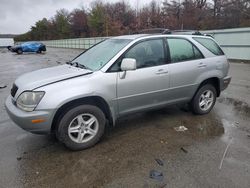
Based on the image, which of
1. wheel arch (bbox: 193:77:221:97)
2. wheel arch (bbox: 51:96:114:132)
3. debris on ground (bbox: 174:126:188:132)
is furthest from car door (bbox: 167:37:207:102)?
wheel arch (bbox: 51:96:114:132)

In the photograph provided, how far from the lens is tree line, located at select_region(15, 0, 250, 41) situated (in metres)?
26.1

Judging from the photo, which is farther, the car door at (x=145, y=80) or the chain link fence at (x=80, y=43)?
the chain link fence at (x=80, y=43)

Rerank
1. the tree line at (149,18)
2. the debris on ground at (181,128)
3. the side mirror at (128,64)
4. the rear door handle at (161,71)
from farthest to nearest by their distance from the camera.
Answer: the tree line at (149,18)
the debris on ground at (181,128)
the rear door handle at (161,71)
the side mirror at (128,64)

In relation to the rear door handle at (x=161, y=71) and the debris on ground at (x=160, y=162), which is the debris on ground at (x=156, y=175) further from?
the rear door handle at (x=161, y=71)

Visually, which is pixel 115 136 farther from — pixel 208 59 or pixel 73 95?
pixel 208 59

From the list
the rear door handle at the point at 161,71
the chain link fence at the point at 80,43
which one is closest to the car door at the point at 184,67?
the rear door handle at the point at 161,71

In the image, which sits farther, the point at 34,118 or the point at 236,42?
the point at 236,42

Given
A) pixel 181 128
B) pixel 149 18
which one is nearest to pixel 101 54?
pixel 181 128

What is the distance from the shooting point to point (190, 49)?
4.23m

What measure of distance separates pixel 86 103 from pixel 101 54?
1081 millimetres

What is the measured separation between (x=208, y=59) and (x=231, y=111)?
4.73ft

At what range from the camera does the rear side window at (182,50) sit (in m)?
3.98

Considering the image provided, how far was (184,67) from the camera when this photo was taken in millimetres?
4027

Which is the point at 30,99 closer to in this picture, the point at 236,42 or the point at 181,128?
the point at 181,128
